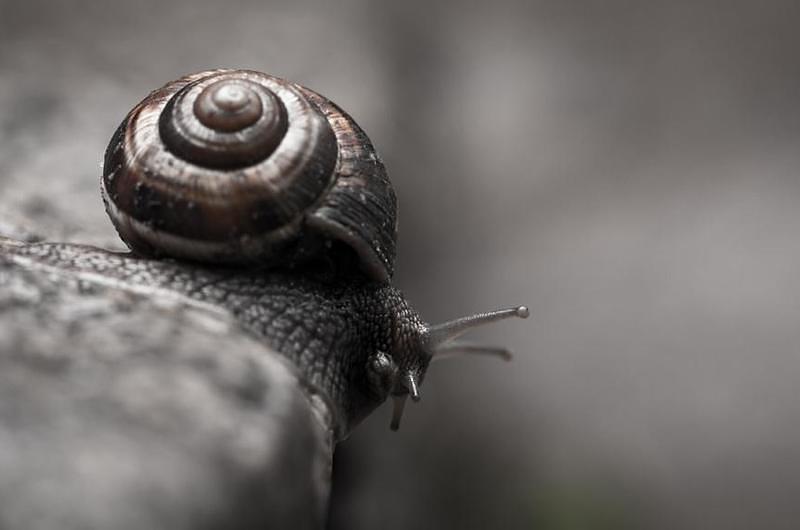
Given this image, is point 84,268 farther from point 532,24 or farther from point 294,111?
point 532,24

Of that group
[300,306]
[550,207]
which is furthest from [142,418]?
[550,207]

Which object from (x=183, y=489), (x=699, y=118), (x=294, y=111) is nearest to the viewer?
(x=183, y=489)

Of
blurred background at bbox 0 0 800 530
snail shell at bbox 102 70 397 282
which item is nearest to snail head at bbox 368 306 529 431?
snail shell at bbox 102 70 397 282

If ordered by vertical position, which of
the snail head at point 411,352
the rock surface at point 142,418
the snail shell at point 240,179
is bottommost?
the snail head at point 411,352

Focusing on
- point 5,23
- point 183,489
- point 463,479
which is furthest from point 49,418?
point 5,23

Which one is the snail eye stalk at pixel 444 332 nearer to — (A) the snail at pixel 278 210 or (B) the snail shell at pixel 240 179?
(A) the snail at pixel 278 210

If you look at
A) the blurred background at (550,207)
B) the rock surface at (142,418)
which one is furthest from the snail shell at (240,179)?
the blurred background at (550,207)

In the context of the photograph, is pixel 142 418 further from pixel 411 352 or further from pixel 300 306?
pixel 411 352

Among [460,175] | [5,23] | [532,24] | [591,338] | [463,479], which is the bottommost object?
[463,479]
